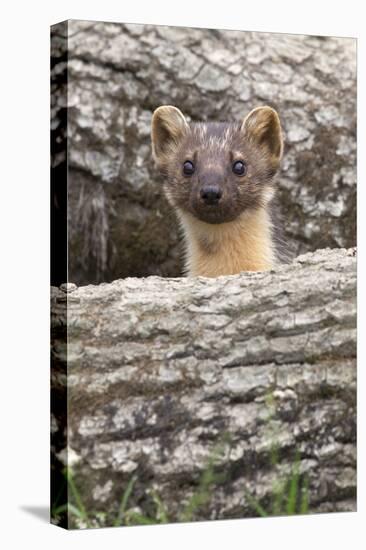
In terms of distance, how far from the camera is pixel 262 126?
9984 mm

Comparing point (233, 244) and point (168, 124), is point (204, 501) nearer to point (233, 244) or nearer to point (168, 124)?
point (233, 244)

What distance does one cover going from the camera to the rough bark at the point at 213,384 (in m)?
9.14

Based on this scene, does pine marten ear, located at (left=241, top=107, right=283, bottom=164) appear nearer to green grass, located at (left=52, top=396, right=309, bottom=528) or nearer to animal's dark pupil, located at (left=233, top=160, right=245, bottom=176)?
animal's dark pupil, located at (left=233, top=160, right=245, bottom=176)

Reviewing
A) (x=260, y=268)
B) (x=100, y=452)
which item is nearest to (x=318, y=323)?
(x=260, y=268)

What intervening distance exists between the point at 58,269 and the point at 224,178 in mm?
1529

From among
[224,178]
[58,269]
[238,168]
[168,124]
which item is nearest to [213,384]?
[58,269]

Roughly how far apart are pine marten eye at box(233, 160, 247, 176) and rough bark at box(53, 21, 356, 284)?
0.58m

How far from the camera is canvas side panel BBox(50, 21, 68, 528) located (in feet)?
30.0

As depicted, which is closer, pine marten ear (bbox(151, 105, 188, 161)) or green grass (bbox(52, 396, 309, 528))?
green grass (bbox(52, 396, 309, 528))

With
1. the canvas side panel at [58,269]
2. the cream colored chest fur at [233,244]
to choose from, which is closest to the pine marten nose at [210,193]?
the cream colored chest fur at [233,244]

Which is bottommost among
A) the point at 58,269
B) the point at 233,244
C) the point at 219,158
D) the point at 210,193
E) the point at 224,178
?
the point at 58,269

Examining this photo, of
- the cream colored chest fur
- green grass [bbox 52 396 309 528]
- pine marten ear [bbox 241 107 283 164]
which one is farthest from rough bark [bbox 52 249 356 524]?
pine marten ear [bbox 241 107 283 164]

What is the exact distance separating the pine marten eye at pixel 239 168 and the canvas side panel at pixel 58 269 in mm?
1455

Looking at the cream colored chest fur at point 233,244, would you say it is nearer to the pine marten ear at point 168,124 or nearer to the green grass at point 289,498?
the pine marten ear at point 168,124
